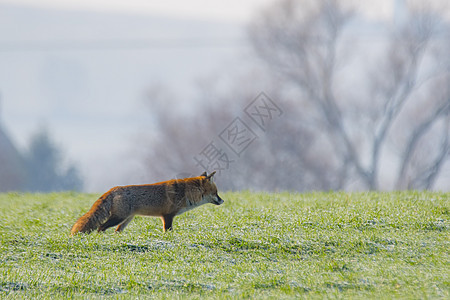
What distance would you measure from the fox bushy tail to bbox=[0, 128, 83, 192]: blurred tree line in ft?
102

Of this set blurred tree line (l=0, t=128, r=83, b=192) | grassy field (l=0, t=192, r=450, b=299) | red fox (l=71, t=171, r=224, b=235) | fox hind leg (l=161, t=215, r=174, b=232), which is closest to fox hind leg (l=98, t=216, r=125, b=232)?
red fox (l=71, t=171, r=224, b=235)

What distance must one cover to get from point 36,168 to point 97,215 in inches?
1466

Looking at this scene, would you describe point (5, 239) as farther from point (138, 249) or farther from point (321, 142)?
point (321, 142)

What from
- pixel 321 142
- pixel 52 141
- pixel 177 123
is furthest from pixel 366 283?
pixel 52 141

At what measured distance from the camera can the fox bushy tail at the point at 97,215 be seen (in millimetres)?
10242

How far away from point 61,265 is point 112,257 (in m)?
0.82

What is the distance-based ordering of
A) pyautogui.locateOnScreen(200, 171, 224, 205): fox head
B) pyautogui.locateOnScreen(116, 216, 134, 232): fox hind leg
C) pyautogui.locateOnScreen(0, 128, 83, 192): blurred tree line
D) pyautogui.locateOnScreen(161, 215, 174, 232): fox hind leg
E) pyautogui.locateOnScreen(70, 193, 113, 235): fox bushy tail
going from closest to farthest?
pyautogui.locateOnScreen(70, 193, 113, 235): fox bushy tail
pyautogui.locateOnScreen(161, 215, 174, 232): fox hind leg
pyautogui.locateOnScreen(116, 216, 134, 232): fox hind leg
pyautogui.locateOnScreen(200, 171, 224, 205): fox head
pyautogui.locateOnScreen(0, 128, 83, 192): blurred tree line

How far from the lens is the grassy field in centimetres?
782

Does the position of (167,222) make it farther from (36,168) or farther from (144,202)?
(36,168)

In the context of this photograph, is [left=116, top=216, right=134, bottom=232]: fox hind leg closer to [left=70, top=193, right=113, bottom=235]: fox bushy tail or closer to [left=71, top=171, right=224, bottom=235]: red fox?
[left=71, top=171, right=224, bottom=235]: red fox

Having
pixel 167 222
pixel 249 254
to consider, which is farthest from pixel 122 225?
pixel 249 254

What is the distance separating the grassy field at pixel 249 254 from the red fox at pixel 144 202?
0.27 metres

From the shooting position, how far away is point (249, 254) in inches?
365

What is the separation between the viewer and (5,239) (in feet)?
34.2
